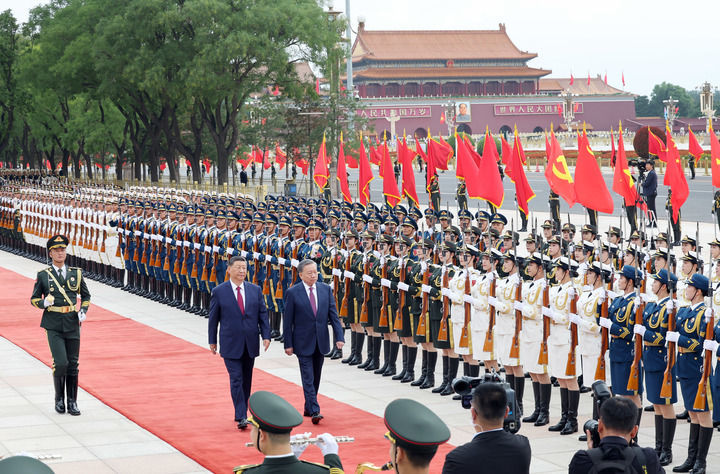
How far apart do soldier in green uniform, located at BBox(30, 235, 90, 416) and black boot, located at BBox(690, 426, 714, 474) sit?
5.42 metres

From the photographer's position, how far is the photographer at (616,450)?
15.2ft

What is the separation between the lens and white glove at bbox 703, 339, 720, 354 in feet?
26.7

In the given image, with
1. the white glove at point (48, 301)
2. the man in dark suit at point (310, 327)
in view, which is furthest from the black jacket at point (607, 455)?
the white glove at point (48, 301)

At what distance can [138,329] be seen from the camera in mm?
15523

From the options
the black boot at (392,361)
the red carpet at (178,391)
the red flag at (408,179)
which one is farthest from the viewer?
the red flag at (408,179)

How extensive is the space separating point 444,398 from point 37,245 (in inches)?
698

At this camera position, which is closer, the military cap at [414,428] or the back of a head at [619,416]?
the military cap at [414,428]

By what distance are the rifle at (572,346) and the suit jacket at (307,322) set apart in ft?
6.41

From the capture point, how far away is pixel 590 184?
1351cm

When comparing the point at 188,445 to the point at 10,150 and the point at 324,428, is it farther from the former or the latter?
the point at 10,150

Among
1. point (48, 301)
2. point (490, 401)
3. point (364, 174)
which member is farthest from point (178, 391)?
point (364, 174)

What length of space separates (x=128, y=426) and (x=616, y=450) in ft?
20.0

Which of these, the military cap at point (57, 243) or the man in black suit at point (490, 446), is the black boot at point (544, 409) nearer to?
the military cap at point (57, 243)

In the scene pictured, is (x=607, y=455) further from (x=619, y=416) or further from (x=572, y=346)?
(x=572, y=346)
